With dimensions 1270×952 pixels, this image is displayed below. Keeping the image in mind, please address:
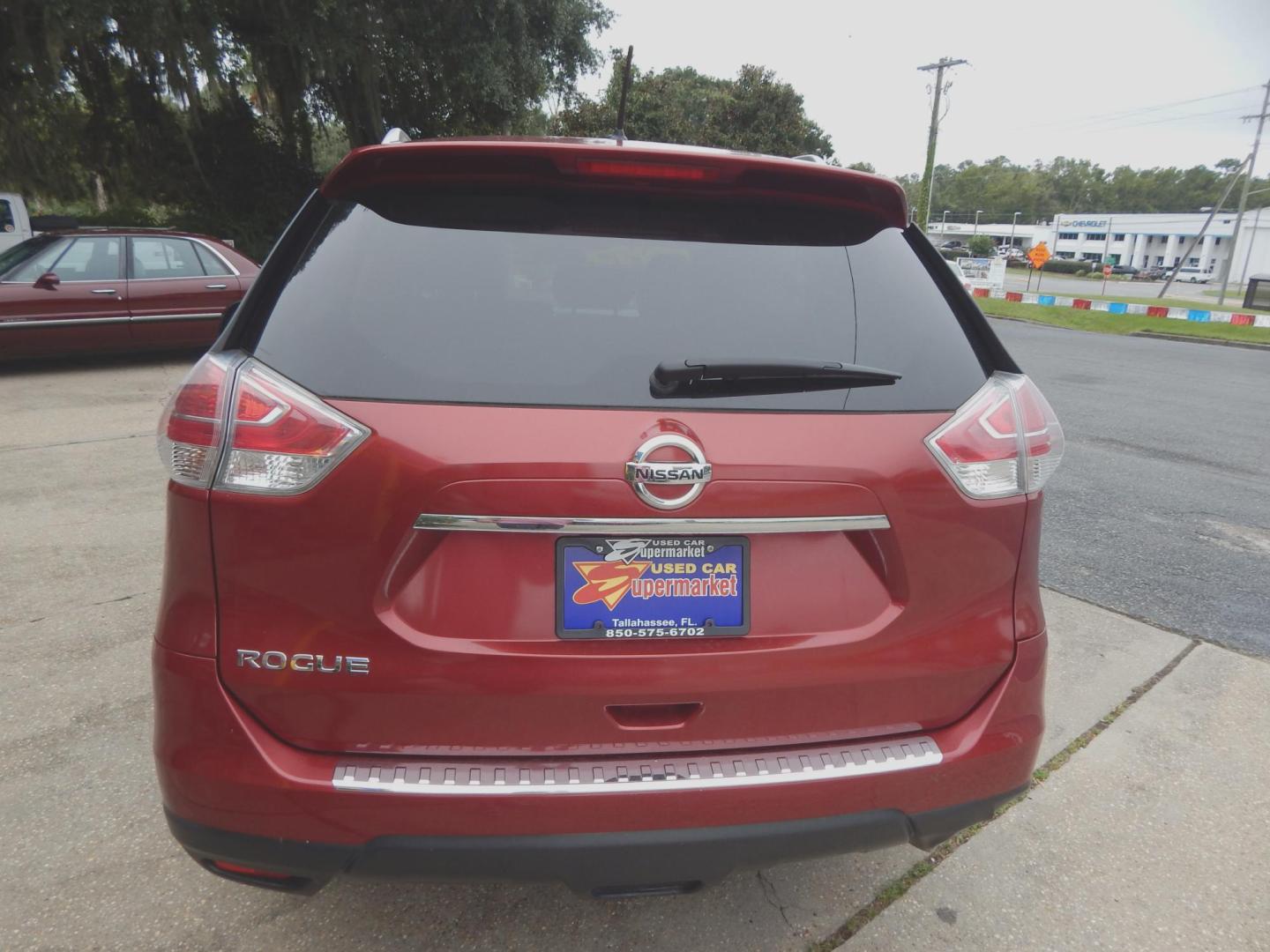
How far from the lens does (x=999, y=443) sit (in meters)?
1.67

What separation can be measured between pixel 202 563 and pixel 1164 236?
357ft

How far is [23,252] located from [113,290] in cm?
87

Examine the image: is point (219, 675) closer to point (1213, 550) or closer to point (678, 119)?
point (1213, 550)

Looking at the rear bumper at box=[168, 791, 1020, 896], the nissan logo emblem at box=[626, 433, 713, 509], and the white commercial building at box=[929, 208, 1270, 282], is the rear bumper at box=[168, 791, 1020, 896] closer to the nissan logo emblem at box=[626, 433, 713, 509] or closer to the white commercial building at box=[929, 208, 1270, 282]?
the nissan logo emblem at box=[626, 433, 713, 509]

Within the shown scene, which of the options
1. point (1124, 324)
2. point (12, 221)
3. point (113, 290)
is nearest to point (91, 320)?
point (113, 290)

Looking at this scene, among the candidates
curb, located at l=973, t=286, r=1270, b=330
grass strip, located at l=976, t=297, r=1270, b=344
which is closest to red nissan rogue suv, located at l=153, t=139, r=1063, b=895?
grass strip, located at l=976, t=297, r=1270, b=344

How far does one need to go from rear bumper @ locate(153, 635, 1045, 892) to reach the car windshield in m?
8.95

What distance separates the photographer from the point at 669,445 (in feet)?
4.79

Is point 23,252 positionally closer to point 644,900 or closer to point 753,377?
point 644,900

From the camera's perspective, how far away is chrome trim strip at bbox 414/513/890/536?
1.44 meters

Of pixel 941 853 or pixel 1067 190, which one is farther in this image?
pixel 1067 190

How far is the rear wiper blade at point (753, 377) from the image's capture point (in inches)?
60.3

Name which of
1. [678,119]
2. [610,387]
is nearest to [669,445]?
[610,387]

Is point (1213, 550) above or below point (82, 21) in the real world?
below
